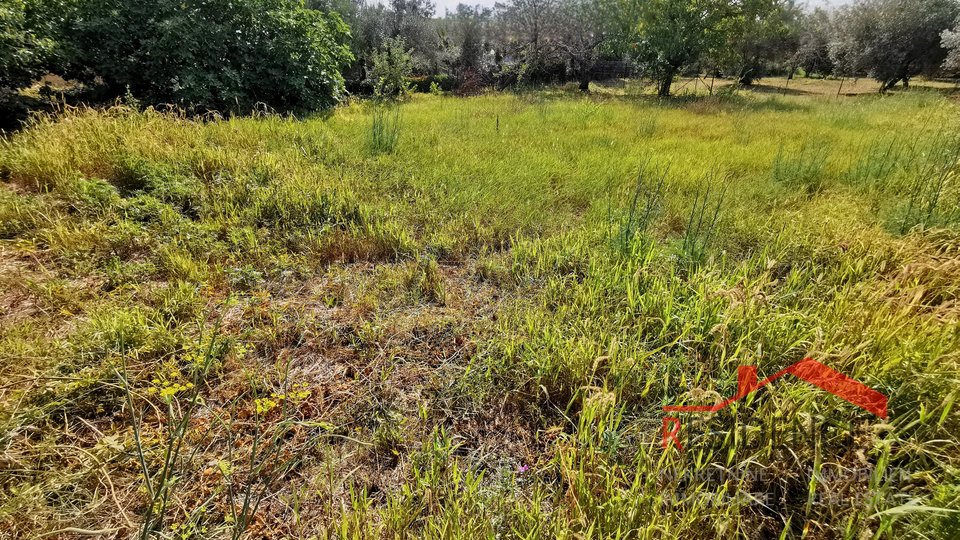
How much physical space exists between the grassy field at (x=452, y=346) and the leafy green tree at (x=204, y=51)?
3.55 metres

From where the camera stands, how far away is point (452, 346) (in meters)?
2.36

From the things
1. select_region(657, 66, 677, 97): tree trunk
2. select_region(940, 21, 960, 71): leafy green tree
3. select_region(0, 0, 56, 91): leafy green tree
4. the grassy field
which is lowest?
the grassy field

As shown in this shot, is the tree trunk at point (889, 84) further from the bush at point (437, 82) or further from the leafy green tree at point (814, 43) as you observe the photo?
the bush at point (437, 82)

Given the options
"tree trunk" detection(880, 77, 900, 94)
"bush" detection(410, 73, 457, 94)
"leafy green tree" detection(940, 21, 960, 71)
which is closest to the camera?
"leafy green tree" detection(940, 21, 960, 71)

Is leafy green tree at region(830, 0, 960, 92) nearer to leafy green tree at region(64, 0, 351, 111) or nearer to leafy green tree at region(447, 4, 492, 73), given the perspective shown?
leafy green tree at region(447, 4, 492, 73)

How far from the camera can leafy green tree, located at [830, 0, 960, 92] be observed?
60.7ft

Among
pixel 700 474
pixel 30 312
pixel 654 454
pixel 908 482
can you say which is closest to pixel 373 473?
pixel 654 454

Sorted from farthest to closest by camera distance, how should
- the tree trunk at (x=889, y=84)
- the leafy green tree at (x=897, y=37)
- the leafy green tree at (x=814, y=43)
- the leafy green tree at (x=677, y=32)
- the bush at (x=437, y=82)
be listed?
1. the leafy green tree at (x=814, y=43)
2. the bush at (x=437, y=82)
3. the tree trunk at (x=889, y=84)
4. the leafy green tree at (x=897, y=37)
5. the leafy green tree at (x=677, y=32)

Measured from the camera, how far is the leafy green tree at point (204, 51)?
273 inches

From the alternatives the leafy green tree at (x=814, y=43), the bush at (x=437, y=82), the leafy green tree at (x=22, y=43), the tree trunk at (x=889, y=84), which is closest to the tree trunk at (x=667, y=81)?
the bush at (x=437, y=82)

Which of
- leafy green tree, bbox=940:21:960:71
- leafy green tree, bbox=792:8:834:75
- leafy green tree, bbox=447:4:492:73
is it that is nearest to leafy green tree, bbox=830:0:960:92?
leafy green tree, bbox=940:21:960:71

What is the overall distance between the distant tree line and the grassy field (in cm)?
389

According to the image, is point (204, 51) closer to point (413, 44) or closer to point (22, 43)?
point (22, 43)

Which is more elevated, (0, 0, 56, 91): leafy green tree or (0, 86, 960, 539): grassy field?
(0, 0, 56, 91): leafy green tree
